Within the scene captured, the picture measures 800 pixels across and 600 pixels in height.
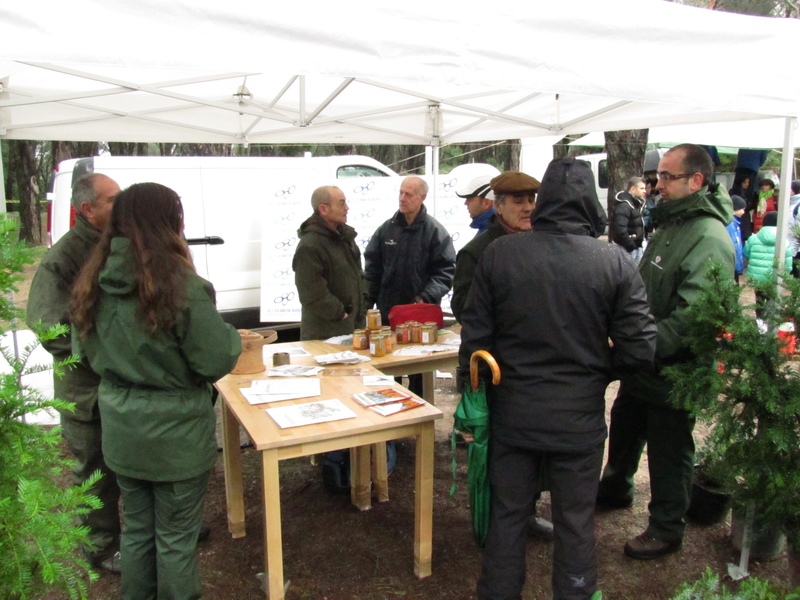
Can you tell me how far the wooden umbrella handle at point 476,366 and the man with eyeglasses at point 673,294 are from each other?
648 millimetres

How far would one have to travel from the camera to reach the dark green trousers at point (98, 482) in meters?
2.55

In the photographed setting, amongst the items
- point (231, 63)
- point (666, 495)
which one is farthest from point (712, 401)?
point (231, 63)

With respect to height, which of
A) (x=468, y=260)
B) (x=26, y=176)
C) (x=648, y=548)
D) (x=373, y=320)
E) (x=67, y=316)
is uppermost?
(x=26, y=176)

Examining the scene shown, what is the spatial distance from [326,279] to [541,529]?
185cm

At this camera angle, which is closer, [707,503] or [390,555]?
[390,555]

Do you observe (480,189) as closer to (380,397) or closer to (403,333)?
(403,333)

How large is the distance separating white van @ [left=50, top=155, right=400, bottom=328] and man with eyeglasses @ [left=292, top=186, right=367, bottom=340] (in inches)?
67.3

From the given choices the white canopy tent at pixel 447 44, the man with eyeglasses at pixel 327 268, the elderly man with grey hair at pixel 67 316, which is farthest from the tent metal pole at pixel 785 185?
the elderly man with grey hair at pixel 67 316

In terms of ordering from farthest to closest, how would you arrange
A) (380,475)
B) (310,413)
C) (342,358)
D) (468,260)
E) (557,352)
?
(380,475)
(342,358)
(468,260)
(310,413)
(557,352)

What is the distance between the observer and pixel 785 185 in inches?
102

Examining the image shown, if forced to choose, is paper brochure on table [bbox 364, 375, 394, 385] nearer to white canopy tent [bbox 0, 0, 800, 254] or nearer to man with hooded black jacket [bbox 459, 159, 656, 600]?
man with hooded black jacket [bbox 459, 159, 656, 600]

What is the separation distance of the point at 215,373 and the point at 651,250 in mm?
1938

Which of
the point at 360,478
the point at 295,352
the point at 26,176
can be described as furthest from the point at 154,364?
the point at 26,176

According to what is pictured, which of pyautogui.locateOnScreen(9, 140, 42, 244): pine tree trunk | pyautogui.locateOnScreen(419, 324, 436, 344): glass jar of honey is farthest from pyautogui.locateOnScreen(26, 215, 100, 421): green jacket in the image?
pyautogui.locateOnScreen(9, 140, 42, 244): pine tree trunk
